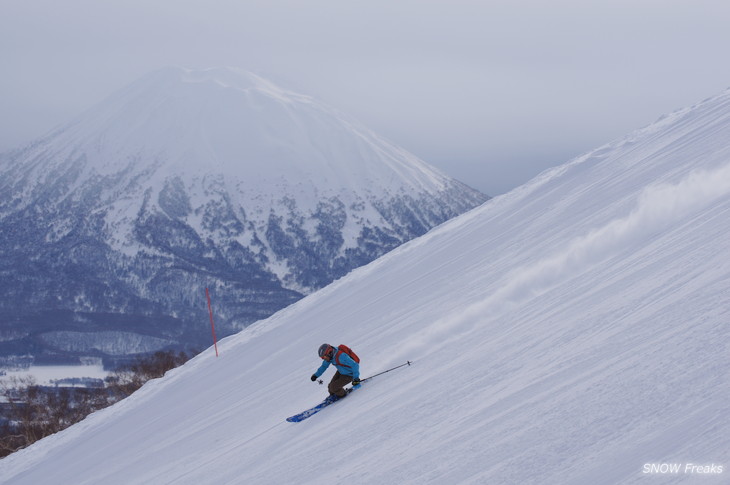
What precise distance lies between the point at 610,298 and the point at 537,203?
56.9 ft

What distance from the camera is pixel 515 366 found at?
39.2ft

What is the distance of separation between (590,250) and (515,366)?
658cm

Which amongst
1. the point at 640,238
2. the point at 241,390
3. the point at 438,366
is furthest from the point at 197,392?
the point at 640,238

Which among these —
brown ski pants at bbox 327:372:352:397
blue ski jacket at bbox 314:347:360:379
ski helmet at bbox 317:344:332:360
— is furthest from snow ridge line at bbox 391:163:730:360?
ski helmet at bbox 317:344:332:360

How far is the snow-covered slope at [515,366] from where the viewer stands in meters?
8.58

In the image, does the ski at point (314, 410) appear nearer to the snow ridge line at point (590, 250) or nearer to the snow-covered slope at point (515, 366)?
the snow-covered slope at point (515, 366)

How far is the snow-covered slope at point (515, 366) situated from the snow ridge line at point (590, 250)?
71 millimetres

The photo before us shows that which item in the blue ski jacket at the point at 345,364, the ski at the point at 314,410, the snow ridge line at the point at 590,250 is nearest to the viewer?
the ski at the point at 314,410

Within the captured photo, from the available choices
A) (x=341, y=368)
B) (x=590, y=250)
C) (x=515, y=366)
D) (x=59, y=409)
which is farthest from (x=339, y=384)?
(x=59, y=409)

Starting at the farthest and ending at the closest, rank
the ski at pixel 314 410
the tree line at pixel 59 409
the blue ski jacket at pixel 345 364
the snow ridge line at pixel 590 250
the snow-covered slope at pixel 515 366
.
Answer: the tree line at pixel 59 409
the snow ridge line at pixel 590 250
the blue ski jacket at pixel 345 364
the ski at pixel 314 410
the snow-covered slope at pixel 515 366

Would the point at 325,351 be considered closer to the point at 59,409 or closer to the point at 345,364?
the point at 345,364

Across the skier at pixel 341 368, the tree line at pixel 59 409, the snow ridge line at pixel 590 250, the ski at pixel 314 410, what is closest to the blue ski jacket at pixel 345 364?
the skier at pixel 341 368

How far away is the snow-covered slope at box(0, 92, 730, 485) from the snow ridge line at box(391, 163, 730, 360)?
71mm

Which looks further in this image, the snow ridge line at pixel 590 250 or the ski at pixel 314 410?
the snow ridge line at pixel 590 250
